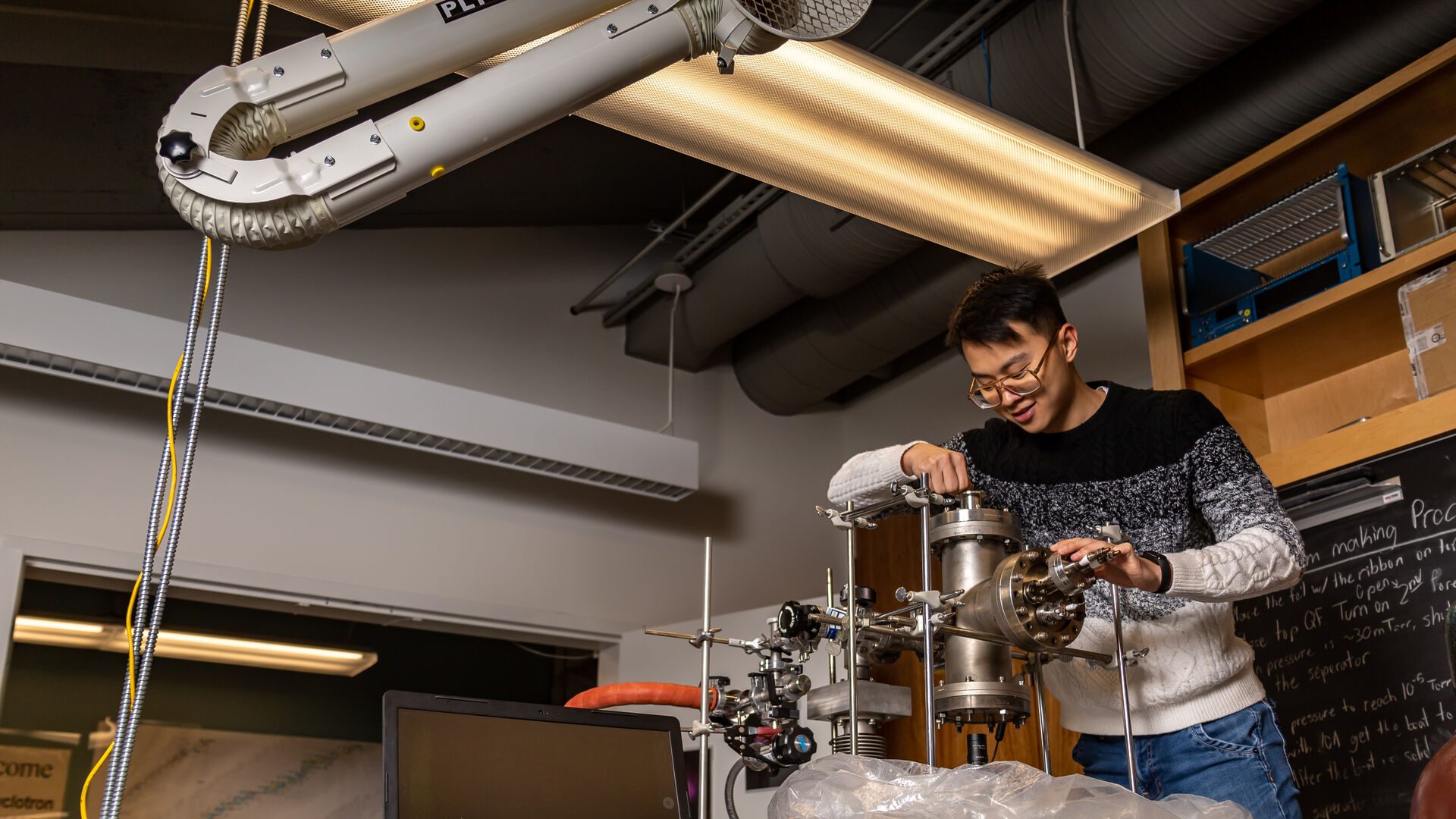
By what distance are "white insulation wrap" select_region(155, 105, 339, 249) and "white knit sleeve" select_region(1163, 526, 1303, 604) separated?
3.06ft

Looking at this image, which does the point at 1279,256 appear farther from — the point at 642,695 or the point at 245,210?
the point at 245,210

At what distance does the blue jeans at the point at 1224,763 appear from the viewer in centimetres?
131

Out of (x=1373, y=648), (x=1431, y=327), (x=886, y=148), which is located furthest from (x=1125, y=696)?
(x=1431, y=327)

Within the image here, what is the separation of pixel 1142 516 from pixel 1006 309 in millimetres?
325

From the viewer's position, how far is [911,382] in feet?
13.9

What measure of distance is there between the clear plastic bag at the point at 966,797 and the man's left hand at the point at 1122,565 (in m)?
0.23

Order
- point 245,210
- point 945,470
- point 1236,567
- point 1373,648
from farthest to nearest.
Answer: point 1373,648 < point 945,470 < point 1236,567 < point 245,210

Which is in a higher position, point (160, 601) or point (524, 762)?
point (160, 601)

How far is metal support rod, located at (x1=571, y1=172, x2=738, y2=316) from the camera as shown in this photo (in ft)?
11.5

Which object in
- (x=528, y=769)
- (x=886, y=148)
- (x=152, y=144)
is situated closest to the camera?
(x=528, y=769)

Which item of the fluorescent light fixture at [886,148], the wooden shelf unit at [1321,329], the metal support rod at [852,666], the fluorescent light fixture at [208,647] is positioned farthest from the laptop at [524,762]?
the fluorescent light fixture at [208,647]

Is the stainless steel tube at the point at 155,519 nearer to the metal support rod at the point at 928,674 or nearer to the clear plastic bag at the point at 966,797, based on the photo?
the clear plastic bag at the point at 966,797

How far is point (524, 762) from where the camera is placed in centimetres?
114

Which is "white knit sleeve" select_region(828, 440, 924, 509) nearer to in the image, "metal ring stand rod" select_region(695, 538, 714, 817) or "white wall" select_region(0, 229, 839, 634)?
"metal ring stand rod" select_region(695, 538, 714, 817)
